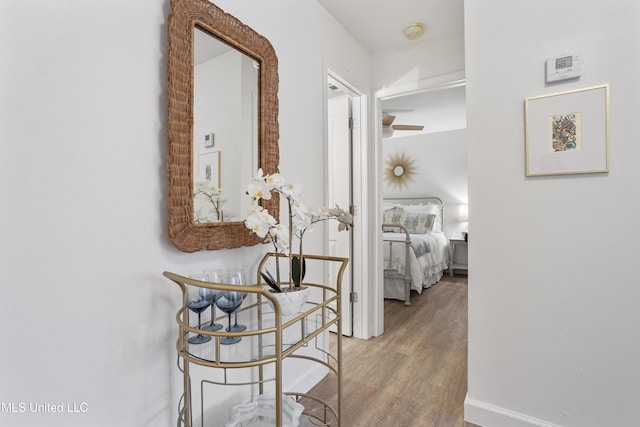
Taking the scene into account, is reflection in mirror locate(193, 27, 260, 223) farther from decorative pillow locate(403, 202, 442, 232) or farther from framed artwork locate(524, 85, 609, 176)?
decorative pillow locate(403, 202, 442, 232)

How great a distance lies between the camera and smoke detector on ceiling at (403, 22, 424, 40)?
2.30 meters

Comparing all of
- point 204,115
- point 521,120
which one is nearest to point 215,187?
point 204,115

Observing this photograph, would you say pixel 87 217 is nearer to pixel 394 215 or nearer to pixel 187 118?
pixel 187 118

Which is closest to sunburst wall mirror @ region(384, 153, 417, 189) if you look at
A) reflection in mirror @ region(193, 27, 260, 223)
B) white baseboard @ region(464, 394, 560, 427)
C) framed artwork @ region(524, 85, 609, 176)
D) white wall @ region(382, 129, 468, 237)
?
white wall @ region(382, 129, 468, 237)

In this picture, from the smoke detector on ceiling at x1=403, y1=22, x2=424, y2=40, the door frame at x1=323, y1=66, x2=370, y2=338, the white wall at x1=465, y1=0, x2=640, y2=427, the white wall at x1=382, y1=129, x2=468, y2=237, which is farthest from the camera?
the white wall at x1=382, y1=129, x2=468, y2=237

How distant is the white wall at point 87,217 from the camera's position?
84cm

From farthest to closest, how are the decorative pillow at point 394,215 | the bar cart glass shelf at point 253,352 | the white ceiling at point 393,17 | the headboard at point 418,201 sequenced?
the headboard at point 418,201, the decorative pillow at point 394,215, the white ceiling at point 393,17, the bar cart glass shelf at point 253,352

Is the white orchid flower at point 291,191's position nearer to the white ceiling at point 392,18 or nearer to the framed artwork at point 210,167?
the framed artwork at point 210,167

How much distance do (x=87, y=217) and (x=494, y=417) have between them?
1950 millimetres

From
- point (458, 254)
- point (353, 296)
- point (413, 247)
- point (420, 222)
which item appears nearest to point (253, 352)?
point (353, 296)

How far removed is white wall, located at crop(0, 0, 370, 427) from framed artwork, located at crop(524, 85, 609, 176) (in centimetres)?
157

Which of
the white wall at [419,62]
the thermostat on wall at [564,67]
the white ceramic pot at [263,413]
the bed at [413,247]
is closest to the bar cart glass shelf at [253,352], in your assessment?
the white ceramic pot at [263,413]

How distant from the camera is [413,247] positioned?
13.3 feet

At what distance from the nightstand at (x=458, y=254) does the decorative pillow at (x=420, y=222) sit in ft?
2.30
